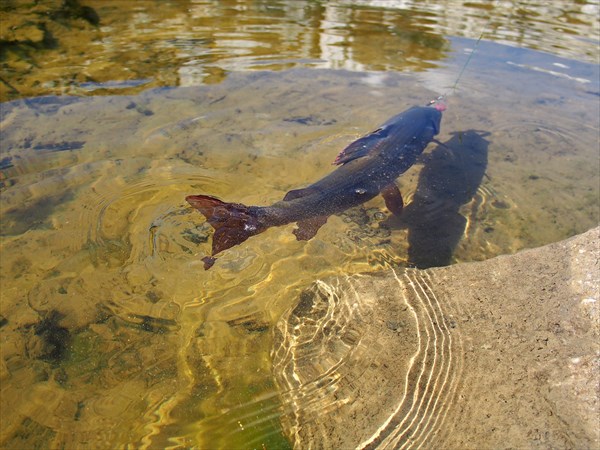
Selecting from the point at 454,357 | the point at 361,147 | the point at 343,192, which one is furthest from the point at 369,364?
the point at 361,147

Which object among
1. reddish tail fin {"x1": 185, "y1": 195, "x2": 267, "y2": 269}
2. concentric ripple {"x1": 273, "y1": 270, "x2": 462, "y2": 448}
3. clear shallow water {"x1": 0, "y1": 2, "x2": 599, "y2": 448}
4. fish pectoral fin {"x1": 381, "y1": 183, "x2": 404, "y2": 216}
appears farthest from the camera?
fish pectoral fin {"x1": 381, "y1": 183, "x2": 404, "y2": 216}

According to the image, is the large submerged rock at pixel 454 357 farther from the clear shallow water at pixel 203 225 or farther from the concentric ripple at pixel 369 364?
the clear shallow water at pixel 203 225

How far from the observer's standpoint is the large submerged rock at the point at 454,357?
2533 mm

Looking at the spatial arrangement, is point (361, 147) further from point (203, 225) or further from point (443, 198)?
point (203, 225)

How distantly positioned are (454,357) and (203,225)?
2750 millimetres

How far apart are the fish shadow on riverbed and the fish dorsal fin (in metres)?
0.84

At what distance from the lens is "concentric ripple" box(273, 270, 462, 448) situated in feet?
9.11

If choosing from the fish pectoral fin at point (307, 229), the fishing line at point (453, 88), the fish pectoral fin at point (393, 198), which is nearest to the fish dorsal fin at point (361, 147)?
the fish pectoral fin at point (393, 198)

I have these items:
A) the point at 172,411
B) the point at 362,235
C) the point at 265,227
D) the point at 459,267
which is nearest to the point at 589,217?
the point at 459,267

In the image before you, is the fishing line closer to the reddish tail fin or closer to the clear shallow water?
the clear shallow water

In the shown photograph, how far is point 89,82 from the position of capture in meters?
7.16

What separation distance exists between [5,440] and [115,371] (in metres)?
0.77

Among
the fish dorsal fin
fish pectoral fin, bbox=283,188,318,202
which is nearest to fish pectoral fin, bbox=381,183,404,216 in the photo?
the fish dorsal fin

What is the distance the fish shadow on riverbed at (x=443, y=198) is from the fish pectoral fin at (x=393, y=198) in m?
0.13
